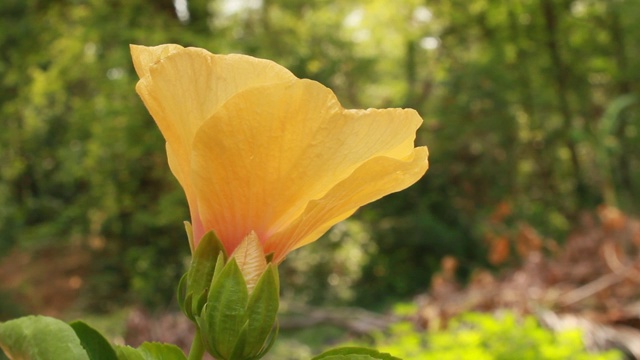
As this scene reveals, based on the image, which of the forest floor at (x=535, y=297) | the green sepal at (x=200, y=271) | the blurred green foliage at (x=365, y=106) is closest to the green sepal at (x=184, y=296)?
the green sepal at (x=200, y=271)

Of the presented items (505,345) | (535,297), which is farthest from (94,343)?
(535,297)

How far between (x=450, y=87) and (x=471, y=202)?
0.93 meters

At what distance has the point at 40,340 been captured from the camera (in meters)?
0.23

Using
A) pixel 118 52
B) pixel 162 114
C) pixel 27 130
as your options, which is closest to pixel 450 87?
pixel 118 52

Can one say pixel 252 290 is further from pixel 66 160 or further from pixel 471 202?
pixel 66 160

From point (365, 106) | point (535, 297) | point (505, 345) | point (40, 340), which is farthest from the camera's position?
point (365, 106)

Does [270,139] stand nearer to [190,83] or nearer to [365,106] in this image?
[190,83]

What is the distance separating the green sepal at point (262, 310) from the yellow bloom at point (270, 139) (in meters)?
0.03

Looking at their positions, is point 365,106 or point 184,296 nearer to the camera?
point 184,296

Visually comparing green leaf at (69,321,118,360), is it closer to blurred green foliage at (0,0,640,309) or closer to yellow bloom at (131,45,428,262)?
yellow bloom at (131,45,428,262)

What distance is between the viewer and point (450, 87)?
5.97 m

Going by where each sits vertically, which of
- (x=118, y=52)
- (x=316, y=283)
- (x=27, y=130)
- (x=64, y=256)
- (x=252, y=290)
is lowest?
(x=316, y=283)

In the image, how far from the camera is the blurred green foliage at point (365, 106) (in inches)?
218

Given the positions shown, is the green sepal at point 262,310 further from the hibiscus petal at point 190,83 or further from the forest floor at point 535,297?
the forest floor at point 535,297
